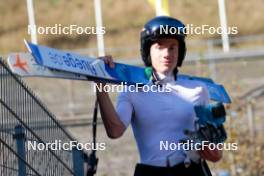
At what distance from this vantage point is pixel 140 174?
492 cm

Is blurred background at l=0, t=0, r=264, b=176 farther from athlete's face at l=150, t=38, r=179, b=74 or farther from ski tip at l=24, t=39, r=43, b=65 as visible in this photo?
ski tip at l=24, t=39, r=43, b=65

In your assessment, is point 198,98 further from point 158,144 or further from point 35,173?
point 35,173

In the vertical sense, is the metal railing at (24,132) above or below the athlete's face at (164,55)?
below

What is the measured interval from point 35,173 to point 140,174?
104 cm

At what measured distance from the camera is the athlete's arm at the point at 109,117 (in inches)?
188

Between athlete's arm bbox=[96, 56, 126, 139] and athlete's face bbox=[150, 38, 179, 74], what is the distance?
0.33 meters

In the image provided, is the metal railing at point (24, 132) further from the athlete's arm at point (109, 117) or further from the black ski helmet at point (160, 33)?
the black ski helmet at point (160, 33)

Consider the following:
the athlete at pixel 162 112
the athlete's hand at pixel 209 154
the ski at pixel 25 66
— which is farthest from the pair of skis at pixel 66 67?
the athlete's hand at pixel 209 154

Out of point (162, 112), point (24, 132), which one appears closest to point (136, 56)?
point (24, 132)

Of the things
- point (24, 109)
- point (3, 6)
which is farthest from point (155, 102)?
point (3, 6)

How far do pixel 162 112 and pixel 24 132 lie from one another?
1.02 meters

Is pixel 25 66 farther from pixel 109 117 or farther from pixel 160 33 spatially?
pixel 160 33

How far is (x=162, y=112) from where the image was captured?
4.94m

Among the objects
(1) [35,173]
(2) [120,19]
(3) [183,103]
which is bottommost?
(1) [35,173]
